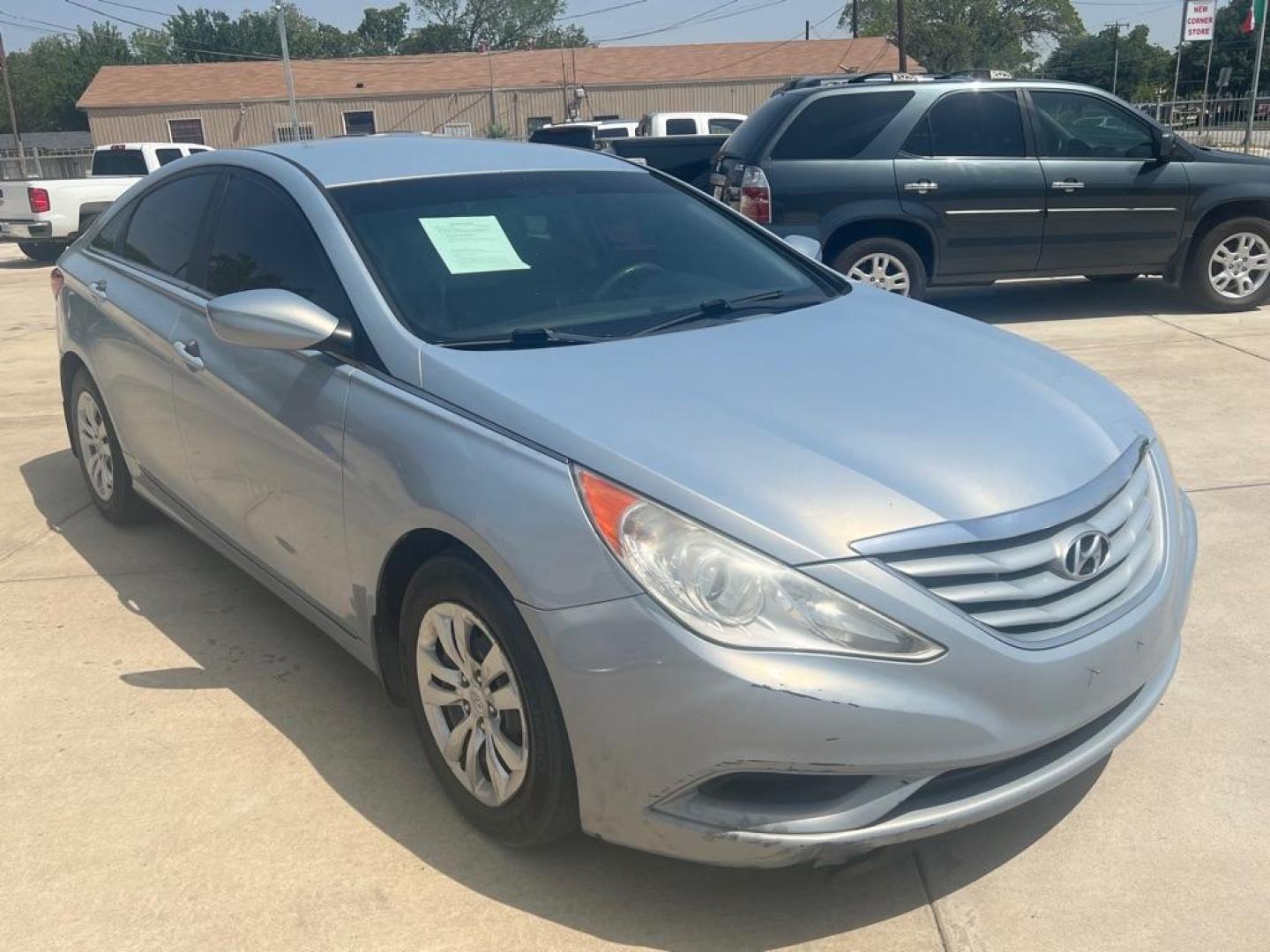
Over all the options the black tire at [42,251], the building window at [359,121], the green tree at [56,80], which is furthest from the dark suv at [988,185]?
the green tree at [56,80]

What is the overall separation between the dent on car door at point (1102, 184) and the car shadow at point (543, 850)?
687 cm

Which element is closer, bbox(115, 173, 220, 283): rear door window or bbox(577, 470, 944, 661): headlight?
bbox(577, 470, 944, 661): headlight

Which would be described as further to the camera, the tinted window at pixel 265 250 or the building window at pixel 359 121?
the building window at pixel 359 121

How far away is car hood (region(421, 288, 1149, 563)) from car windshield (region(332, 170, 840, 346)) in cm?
21

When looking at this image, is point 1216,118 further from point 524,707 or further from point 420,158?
point 524,707

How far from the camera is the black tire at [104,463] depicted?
4898 mm

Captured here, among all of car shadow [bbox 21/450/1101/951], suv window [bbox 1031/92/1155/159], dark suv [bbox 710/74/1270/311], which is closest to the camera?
car shadow [bbox 21/450/1101/951]

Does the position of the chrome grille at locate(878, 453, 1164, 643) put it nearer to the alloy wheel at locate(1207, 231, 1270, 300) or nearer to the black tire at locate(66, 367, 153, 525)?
the black tire at locate(66, 367, 153, 525)

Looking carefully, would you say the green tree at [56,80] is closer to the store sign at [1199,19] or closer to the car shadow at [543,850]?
the store sign at [1199,19]

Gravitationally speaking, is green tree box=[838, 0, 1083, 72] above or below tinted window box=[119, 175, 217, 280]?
above

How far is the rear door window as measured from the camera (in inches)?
167

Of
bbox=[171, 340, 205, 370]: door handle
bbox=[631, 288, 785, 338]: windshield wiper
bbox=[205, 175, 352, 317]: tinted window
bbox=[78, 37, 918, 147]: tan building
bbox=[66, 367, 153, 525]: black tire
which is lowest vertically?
bbox=[66, 367, 153, 525]: black tire

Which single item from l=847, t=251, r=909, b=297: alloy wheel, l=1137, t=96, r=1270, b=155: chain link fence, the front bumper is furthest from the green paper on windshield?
l=1137, t=96, r=1270, b=155: chain link fence

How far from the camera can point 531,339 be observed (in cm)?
318
